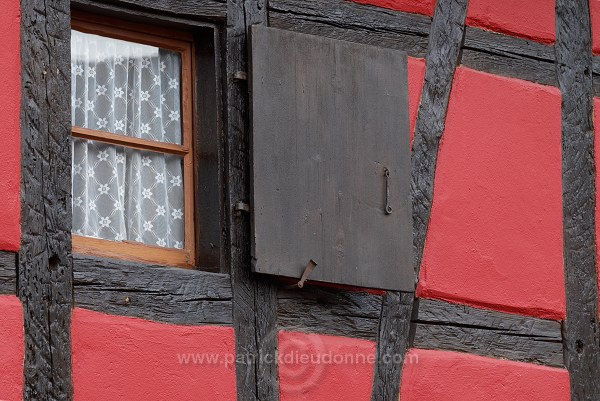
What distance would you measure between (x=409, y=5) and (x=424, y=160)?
25.0 inches

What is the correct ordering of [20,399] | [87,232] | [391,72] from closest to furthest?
[20,399] → [87,232] → [391,72]

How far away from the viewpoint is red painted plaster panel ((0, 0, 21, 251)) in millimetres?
5539

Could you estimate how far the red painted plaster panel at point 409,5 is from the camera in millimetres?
6551

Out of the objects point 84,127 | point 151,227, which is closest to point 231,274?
point 151,227

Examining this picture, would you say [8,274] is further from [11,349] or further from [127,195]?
A: [127,195]

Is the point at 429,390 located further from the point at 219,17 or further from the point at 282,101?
the point at 219,17

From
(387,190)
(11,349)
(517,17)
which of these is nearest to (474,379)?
(387,190)

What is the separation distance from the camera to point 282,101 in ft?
20.1

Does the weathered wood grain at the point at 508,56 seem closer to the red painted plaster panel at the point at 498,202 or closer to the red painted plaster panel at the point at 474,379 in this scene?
the red painted plaster panel at the point at 498,202

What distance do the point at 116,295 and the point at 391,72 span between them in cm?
142

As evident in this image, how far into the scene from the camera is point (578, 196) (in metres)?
6.75

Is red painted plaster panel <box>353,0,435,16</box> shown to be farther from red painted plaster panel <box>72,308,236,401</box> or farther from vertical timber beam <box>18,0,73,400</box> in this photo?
red painted plaster panel <box>72,308,236,401</box>

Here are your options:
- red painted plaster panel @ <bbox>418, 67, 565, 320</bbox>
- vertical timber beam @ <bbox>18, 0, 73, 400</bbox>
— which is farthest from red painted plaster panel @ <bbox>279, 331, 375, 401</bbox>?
vertical timber beam @ <bbox>18, 0, 73, 400</bbox>

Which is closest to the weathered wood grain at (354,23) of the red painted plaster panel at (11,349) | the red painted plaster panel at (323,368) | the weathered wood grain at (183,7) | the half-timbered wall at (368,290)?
the half-timbered wall at (368,290)
